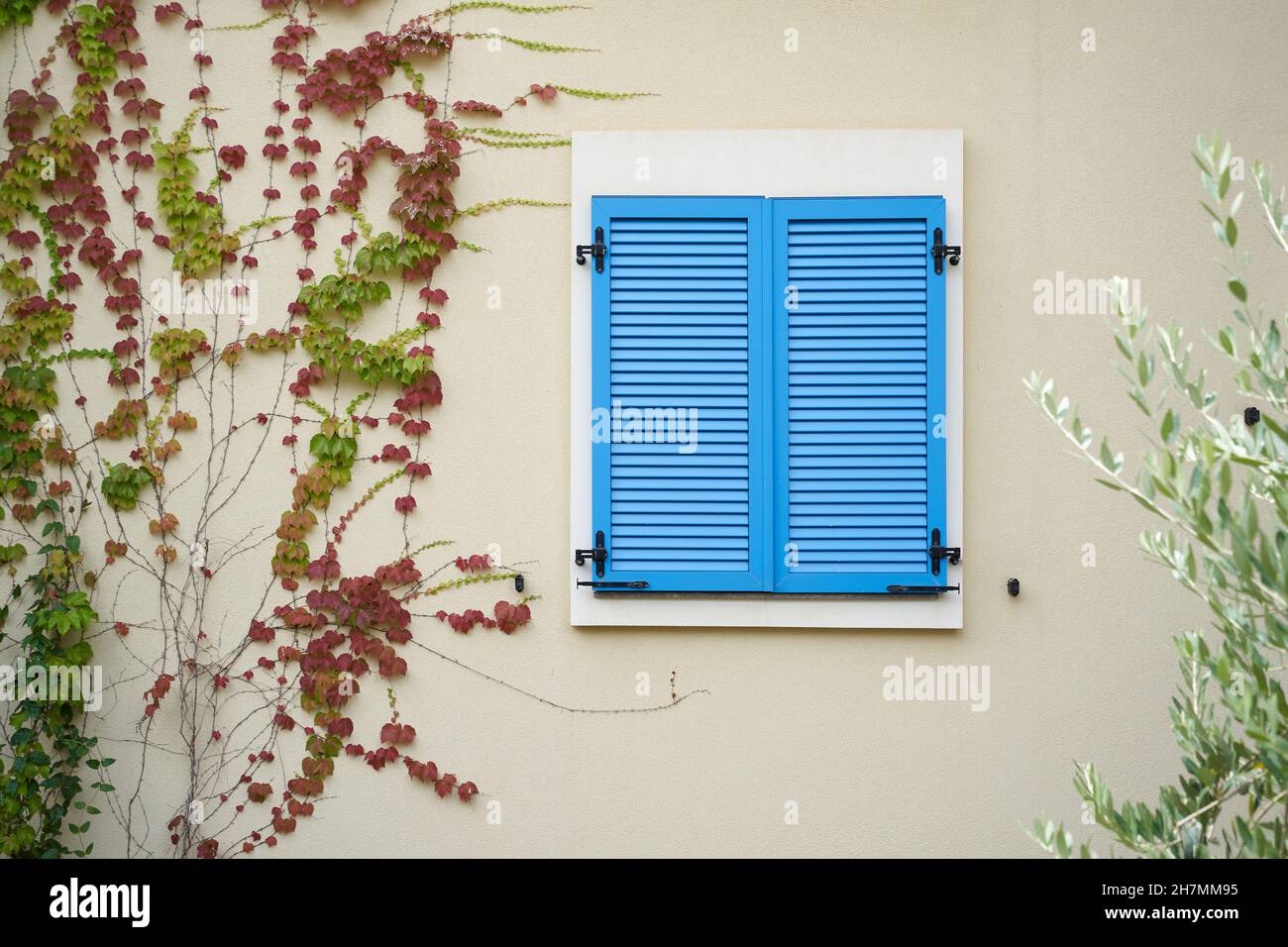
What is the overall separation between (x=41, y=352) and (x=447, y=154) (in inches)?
67.5

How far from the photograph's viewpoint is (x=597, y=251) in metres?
3.56

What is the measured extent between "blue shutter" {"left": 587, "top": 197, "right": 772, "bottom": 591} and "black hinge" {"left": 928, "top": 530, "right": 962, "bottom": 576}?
62 centimetres

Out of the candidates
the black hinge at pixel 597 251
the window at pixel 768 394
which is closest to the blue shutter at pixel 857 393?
the window at pixel 768 394

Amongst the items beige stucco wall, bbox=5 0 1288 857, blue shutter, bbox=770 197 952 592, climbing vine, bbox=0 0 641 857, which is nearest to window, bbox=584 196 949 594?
blue shutter, bbox=770 197 952 592

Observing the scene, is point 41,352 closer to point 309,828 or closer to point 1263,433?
point 309,828

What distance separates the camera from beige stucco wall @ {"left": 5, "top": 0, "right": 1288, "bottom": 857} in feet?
11.5

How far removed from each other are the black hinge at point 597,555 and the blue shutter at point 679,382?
17 millimetres

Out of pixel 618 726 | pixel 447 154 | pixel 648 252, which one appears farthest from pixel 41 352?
pixel 618 726

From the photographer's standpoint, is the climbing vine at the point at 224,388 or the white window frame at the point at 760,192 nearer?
the white window frame at the point at 760,192

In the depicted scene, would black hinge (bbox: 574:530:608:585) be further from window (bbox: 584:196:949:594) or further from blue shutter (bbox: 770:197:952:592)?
blue shutter (bbox: 770:197:952:592)

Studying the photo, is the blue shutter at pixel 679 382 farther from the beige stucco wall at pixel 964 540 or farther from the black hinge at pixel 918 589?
the black hinge at pixel 918 589

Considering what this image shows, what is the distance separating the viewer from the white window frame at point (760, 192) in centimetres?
352

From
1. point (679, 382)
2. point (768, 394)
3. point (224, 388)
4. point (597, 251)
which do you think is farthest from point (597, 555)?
point (224, 388)

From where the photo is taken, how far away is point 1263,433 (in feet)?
5.85
